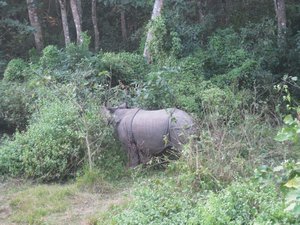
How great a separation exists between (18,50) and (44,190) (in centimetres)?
1249

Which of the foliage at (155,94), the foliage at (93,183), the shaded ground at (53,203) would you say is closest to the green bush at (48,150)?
the shaded ground at (53,203)

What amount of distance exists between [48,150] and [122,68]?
4649 mm

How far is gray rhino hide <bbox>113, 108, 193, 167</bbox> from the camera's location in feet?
25.8

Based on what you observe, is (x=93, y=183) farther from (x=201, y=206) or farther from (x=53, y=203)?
(x=201, y=206)

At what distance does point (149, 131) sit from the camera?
8023 millimetres

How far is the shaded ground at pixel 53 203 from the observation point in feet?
20.4

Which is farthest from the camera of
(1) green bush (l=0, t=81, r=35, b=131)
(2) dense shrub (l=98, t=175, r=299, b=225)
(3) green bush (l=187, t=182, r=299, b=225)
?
(1) green bush (l=0, t=81, r=35, b=131)

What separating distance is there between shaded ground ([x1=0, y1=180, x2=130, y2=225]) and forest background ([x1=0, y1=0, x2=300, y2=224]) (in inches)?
1.4

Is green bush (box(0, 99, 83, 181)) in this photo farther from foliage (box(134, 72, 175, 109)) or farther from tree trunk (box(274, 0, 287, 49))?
tree trunk (box(274, 0, 287, 49))

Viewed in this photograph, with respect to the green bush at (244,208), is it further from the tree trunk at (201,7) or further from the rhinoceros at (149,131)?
the tree trunk at (201,7)

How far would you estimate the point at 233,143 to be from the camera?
669 centimetres

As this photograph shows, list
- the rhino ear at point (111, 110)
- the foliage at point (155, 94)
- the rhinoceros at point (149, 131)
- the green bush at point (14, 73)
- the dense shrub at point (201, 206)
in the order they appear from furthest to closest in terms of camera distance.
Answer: the green bush at point (14, 73) < the foliage at point (155, 94) < the rhino ear at point (111, 110) < the rhinoceros at point (149, 131) < the dense shrub at point (201, 206)

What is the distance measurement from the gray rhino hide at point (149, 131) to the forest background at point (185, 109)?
0.70ft

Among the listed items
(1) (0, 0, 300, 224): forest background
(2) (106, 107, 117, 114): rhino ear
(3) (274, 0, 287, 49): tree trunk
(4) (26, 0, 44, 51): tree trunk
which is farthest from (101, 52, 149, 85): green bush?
(4) (26, 0, 44, 51): tree trunk
